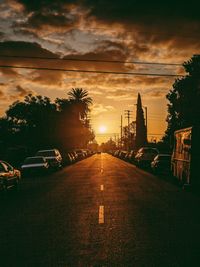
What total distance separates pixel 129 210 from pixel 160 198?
139 inches

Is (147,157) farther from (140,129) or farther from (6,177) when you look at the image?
(140,129)

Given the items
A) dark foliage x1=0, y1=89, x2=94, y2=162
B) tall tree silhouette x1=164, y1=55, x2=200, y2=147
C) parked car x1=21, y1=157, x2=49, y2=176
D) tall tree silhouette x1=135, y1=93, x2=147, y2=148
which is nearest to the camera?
parked car x1=21, y1=157, x2=49, y2=176

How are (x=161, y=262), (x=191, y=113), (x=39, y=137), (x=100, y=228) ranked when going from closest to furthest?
(x=161, y=262)
(x=100, y=228)
(x=191, y=113)
(x=39, y=137)

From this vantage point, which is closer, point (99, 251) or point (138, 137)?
point (99, 251)

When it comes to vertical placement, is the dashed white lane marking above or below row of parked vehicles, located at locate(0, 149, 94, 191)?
below

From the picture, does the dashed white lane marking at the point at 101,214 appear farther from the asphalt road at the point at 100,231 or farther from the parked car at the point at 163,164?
the parked car at the point at 163,164

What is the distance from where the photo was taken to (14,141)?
7106 cm

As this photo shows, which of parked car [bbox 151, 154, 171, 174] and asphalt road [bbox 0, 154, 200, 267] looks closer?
asphalt road [bbox 0, 154, 200, 267]

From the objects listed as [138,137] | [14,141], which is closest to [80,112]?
[138,137]

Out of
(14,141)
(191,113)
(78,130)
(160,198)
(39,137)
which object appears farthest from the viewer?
(78,130)

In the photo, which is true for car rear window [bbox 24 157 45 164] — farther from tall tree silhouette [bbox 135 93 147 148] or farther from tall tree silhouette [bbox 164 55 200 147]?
tall tree silhouette [bbox 135 93 147 148]

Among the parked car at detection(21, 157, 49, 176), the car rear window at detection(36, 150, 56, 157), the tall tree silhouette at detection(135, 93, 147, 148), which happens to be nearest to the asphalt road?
the parked car at detection(21, 157, 49, 176)

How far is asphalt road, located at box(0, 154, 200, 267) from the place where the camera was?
23.5ft

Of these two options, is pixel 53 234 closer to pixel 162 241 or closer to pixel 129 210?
pixel 162 241
